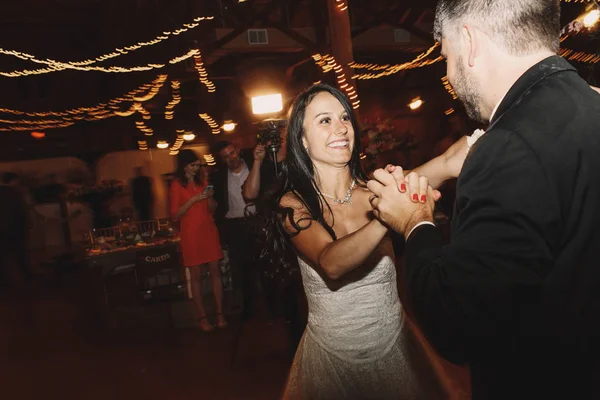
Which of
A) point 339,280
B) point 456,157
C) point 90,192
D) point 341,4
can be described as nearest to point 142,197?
point 90,192

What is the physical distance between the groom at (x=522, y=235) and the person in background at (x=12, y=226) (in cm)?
753

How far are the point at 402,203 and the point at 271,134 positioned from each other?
2346 millimetres

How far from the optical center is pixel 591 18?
14.7 feet

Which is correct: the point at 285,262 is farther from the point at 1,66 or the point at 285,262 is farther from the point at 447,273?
the point at 1,66

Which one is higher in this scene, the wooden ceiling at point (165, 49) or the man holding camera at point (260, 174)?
the wooden ceiling at point (165, 49)

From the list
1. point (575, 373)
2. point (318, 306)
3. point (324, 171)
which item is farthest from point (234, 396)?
point (575, 373)

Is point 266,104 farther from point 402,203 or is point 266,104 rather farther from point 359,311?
point 402,203

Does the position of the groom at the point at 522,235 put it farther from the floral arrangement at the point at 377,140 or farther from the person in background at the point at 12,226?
the person in background at the point at 12,226

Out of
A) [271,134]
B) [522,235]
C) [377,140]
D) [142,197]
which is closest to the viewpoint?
[522,235]

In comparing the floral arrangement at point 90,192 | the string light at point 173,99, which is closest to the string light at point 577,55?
the floral arrangement at point 90,192

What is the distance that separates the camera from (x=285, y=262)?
2.53 metres

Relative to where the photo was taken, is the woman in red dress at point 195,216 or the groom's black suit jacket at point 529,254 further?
the woman in red dress at point 195,216

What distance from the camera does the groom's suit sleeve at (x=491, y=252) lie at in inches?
35.0

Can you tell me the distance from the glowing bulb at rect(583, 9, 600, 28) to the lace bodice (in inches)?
151
